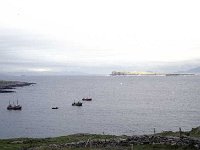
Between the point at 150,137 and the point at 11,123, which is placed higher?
the point at 150,137

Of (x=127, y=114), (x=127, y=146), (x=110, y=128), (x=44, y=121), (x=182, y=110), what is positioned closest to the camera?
(x=127, y=146)

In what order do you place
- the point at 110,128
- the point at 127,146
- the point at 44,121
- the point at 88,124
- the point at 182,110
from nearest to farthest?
1. the point at 127,146
2. the point at 110,128
3. the point at 88,124
4. the point at 44,121
5. the point at 182,110

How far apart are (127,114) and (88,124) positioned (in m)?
22.5

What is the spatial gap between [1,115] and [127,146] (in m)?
91.7

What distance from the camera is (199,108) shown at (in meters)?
123

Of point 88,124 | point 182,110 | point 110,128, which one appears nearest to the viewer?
point 110,128

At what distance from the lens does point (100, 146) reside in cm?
3522

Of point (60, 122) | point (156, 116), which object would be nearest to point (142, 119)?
point (156, 116)

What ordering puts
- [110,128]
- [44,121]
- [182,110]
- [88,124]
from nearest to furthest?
[110,128], [88,124], [44,121], [182,110]

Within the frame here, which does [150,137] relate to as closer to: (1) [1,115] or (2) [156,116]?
(2) [156,116]

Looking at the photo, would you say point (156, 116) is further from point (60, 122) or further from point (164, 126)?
point (60, 122)

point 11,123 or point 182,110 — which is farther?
point 182,110

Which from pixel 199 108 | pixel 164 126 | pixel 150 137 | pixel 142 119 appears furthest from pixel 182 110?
pixel 150 137

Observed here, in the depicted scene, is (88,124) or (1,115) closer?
(88,124)
